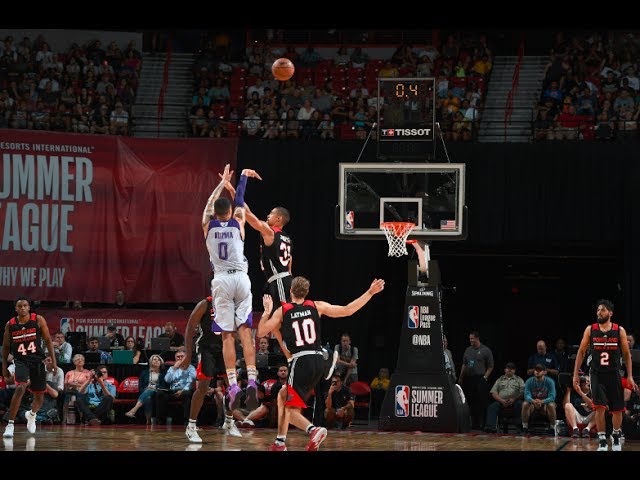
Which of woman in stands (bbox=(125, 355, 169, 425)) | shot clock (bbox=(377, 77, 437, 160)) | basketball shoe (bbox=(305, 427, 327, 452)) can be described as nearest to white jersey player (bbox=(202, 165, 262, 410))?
basketball shoe (bbox=(305, 427, 327, 452))

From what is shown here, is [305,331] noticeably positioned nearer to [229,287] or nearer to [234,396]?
[234,396]

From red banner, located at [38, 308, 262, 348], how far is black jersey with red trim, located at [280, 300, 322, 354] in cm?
1023

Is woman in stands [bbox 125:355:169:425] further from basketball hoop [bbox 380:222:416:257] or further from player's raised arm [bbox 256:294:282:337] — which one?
player's raised arm [bbox 256:294:282:337]

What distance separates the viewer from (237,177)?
22.2 meters

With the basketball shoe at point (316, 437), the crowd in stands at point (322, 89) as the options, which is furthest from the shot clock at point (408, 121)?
the basketball shoe at point (316, 437)

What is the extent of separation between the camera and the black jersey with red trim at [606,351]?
46.3ft

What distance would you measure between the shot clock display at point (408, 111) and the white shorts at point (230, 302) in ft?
18.2

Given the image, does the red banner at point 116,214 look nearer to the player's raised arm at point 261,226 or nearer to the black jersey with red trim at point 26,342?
the black jersey with red trim at point 26,342

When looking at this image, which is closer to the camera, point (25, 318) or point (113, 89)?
point (25, 318)

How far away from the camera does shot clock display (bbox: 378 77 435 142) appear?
17.5 m

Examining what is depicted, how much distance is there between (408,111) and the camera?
17625 mm
